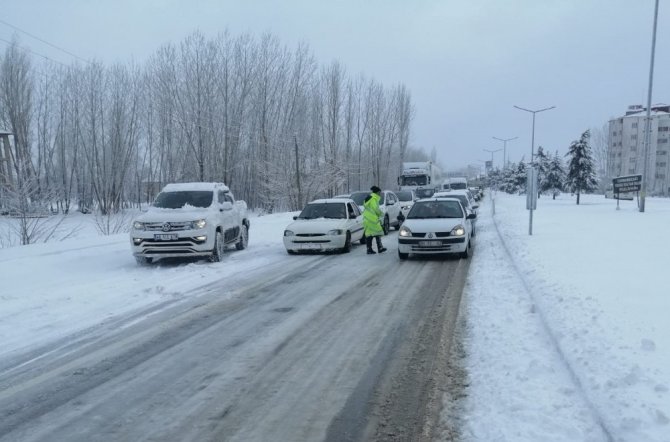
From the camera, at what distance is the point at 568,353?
16.5ft

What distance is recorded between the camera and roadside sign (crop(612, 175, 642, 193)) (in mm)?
31945

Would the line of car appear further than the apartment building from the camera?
No

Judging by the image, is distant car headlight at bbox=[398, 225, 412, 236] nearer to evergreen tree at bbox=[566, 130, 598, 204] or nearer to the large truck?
the large truck

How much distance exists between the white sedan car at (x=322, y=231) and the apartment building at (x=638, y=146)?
106m

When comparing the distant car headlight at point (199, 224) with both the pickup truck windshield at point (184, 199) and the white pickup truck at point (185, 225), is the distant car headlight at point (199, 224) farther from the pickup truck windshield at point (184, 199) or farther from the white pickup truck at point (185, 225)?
the pickup truck windshield at point (184, 199)

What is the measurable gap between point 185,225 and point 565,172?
202 feet

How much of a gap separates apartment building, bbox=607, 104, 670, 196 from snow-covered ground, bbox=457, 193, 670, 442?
358 ft

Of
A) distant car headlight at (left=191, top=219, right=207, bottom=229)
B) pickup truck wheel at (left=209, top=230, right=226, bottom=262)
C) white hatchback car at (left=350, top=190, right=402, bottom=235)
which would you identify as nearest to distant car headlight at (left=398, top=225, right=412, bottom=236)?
pickup truck wheel at (left=209, top=230, right=226, bottom=262)

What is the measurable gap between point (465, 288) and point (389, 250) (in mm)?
5872

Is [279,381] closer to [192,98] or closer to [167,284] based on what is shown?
[167,284]

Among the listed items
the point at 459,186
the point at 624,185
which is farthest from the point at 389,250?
the point at 459,186

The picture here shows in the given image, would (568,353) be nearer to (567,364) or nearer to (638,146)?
(567,364)

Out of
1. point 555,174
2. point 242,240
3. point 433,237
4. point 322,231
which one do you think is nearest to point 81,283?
point 242,240

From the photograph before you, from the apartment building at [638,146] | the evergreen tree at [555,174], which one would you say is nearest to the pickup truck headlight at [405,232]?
the evergreen tree at [555,174]
